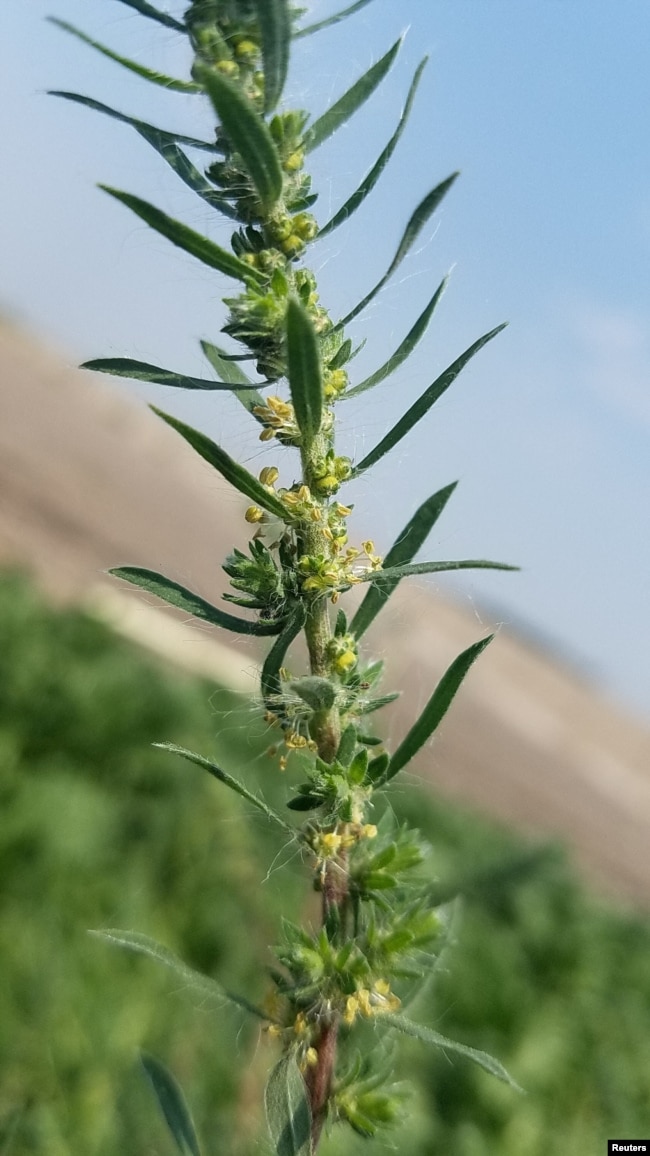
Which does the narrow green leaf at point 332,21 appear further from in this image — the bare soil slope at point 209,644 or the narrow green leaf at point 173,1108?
the bare soil slope at point 209,644

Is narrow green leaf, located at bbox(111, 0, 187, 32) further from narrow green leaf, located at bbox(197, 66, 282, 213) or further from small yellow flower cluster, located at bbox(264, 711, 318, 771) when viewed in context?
small yellow flower cluster, located at bbox(264, 711, 318, 771)

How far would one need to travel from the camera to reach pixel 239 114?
465 mm

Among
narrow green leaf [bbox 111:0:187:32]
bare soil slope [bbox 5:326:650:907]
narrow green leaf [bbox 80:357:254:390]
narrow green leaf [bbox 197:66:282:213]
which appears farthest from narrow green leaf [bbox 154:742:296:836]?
bare soil slope [bbox 5:326:650:907]

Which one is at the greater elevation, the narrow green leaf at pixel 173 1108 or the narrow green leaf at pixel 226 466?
the narrow green leaf at pixel 226 466

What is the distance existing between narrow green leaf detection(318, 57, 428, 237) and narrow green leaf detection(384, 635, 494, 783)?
0.96 ft

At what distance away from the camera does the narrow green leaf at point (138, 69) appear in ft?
1.66

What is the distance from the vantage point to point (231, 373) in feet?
2.20

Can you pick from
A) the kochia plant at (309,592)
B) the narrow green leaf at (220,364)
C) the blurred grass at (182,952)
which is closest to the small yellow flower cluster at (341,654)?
the kochia plant at (309,592)

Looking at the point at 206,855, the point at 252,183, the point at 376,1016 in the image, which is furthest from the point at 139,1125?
the point at 252,183

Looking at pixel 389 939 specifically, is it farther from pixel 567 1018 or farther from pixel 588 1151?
pixel 567 1018

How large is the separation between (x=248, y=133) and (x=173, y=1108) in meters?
0.65

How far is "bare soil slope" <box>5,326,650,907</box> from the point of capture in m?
8.03

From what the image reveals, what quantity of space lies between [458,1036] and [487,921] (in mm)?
986

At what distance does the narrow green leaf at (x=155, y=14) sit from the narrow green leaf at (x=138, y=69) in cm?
3
